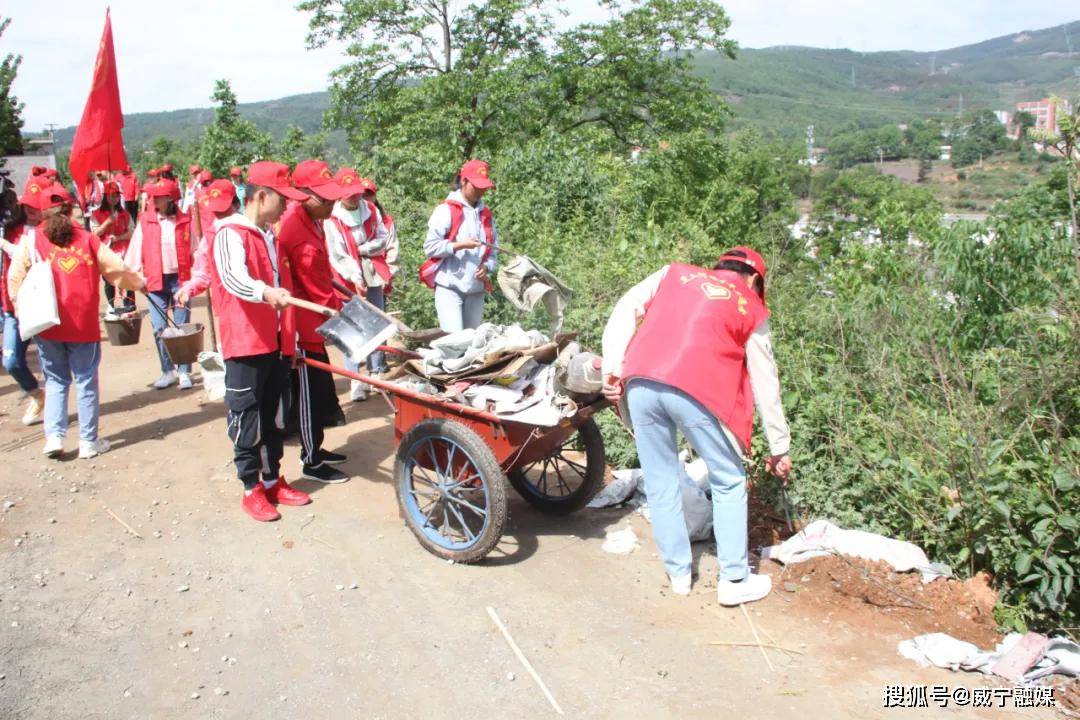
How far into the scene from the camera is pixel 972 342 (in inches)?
226

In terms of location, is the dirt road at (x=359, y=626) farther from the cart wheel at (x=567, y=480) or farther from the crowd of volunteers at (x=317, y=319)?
the crowd of volunteers at (x=317, y=319)

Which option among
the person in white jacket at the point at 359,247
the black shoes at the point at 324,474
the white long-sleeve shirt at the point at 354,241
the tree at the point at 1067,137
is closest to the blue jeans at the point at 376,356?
the person in white jacket at the point at 359,247

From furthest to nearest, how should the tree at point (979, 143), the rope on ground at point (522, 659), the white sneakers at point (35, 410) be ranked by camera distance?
the tree at point (979, 143)
the white sneakers at point (35, 410)
the rope on ground at point (522, 659)

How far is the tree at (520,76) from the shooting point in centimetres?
1636

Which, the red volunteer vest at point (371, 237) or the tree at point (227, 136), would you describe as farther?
the tree at point (227, 136)

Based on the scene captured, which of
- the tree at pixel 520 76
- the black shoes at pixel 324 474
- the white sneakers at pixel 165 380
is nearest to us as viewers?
the black shoes at pixel 324 474

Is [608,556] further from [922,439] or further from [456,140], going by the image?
[456,140]

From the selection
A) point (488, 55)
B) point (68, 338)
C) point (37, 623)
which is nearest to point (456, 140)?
point (488, 55)

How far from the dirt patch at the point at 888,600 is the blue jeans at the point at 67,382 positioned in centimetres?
486

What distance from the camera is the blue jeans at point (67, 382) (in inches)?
228

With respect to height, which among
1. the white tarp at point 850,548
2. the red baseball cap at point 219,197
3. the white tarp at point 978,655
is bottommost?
the white tarp at point 978,655

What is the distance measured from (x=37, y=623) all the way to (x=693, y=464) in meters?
3.57

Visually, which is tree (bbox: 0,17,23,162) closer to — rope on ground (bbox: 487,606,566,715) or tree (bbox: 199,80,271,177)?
tree (bbox: 199,80,271,177)

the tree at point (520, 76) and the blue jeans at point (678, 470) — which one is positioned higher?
the tree at point (520, 76)
